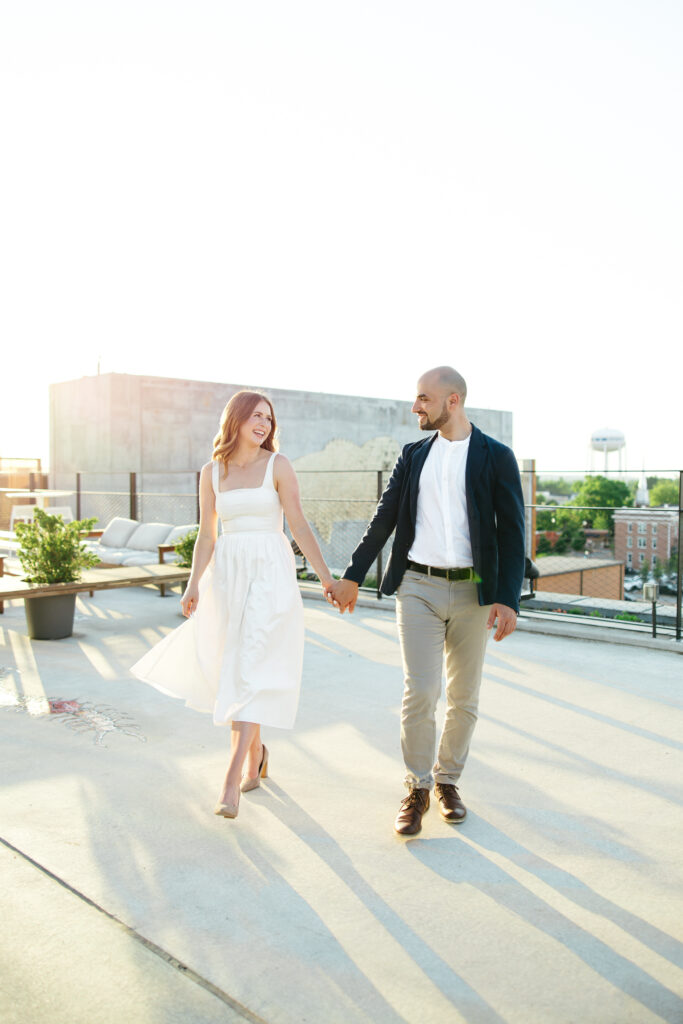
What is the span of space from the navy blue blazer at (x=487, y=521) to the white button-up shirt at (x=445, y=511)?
39 millimetres

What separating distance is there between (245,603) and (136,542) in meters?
8.47

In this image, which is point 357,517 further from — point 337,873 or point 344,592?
point 337,873

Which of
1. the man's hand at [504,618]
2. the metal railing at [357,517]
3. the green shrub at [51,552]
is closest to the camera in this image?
the man's hand at [504,618]

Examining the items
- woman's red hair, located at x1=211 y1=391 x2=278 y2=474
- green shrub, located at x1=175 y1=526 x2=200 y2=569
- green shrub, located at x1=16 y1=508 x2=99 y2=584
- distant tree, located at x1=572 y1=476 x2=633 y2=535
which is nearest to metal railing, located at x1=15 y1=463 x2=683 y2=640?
green shrub, located at x1=175 y1=526 x2=200 y2=569

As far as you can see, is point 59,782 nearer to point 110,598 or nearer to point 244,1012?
point 244,1012

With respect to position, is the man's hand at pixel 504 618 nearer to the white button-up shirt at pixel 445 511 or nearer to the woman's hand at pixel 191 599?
the white button-up shirt at pixel 445 511

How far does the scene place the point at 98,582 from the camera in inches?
286

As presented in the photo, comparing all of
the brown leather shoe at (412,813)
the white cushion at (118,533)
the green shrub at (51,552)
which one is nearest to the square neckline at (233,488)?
the brown leather shoe at (412,813)

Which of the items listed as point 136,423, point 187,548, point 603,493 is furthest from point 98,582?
point 603,493

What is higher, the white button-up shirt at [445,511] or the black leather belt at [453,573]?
the white button-up shirt at [445,511]

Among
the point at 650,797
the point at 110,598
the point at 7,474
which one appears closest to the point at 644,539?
the point at 7,474

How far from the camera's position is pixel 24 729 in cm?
446

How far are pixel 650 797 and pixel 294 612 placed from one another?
1.79 meters

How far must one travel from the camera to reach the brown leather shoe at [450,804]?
3227 mm
